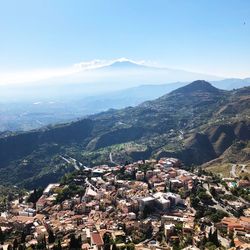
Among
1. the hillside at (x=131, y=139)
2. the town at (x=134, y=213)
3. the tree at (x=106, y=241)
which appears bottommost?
the hillside at (x=131, y=139)

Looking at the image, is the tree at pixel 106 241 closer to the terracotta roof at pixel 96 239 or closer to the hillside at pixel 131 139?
the terracotta roof at pixel 96 239

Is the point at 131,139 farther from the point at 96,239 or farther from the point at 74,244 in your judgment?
the point at 74,244

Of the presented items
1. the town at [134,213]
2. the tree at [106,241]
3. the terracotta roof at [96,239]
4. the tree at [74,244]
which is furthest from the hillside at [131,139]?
the tree at [74,244]

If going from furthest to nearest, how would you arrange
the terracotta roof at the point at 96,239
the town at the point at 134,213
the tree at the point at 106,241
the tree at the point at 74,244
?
the town at the point at 134,213 < the terracotta roof at the point at 96,239 < the tree at the point at 74,244 < the tree at the point at 106,241

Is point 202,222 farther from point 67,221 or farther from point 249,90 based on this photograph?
point 249,90

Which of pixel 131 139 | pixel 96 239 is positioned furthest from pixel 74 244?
pixel 131 139

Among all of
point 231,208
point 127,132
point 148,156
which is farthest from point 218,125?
point 231,208
